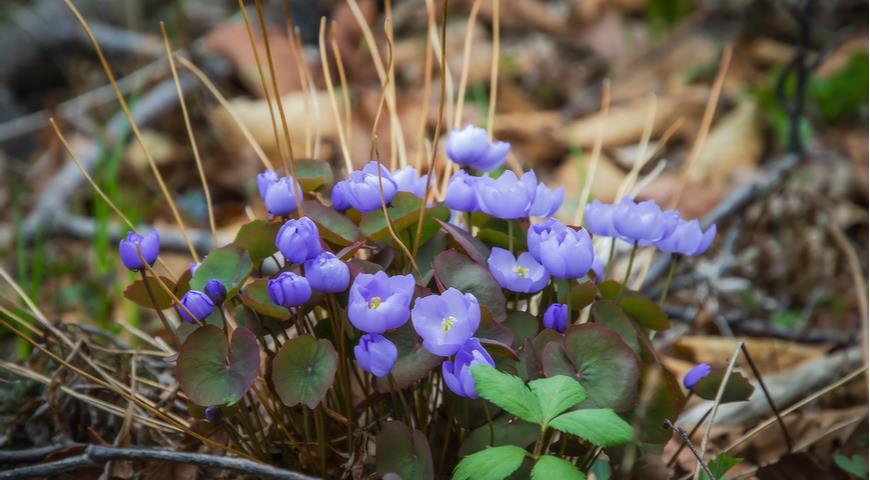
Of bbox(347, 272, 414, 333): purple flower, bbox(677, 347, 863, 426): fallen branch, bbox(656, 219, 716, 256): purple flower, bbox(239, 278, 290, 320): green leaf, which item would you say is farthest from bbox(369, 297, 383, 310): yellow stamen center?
bbox(677, 347, 863, 426): fallen branch

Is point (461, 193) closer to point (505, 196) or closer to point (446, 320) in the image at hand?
point (505, 196)

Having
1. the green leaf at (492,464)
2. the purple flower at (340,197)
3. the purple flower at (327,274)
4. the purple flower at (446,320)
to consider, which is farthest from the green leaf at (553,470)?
the purple flower at (340,197)

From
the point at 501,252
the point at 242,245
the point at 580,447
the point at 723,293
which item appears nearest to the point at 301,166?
the point at 242,245

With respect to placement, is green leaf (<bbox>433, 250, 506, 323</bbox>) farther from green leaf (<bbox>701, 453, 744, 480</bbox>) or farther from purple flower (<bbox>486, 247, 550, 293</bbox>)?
green leaf (<bbox>701, 453, 744, 480</bbox>)

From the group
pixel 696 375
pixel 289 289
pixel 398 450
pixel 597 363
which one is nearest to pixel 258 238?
pixel 289 289

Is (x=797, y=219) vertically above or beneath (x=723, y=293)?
above

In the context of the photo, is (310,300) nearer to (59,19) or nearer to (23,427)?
(23,427)
